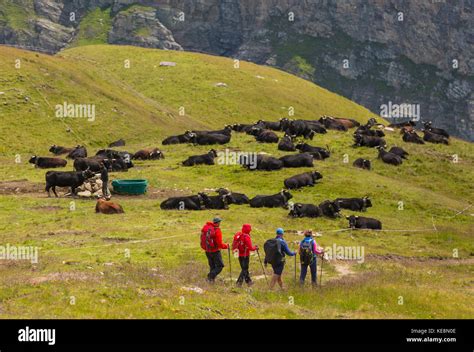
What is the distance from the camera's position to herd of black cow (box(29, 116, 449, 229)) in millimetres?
40781

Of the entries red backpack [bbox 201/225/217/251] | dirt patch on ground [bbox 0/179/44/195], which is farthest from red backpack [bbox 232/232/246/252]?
dirt patch on ground [bbox 0/179/44/195]

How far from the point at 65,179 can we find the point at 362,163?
22627 millimetres

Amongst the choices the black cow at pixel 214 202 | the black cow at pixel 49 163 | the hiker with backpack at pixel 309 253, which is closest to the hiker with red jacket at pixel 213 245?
the hiker with backpack at pixel 309 253

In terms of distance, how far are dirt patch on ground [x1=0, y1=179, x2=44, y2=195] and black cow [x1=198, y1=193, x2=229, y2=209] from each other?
12.0 meters

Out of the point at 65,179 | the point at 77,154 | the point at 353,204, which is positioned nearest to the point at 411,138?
the point at 353,204

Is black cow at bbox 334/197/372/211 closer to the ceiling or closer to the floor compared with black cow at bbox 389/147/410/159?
closer to the floor

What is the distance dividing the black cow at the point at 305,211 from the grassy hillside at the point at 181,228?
0.69 meters

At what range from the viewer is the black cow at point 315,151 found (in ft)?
180

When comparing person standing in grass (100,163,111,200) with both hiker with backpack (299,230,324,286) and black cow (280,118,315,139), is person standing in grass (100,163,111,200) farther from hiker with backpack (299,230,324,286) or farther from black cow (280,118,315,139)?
black cow (280,118,315,139)

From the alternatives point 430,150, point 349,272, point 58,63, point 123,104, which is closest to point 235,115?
point 123,104

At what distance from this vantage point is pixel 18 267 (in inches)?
1001

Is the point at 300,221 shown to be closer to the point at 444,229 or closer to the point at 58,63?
the point at 444,229

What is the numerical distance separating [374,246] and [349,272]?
7012 millimetres

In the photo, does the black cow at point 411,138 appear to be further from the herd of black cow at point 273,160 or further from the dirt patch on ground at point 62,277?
the dirt patch on ground at point 62,277
